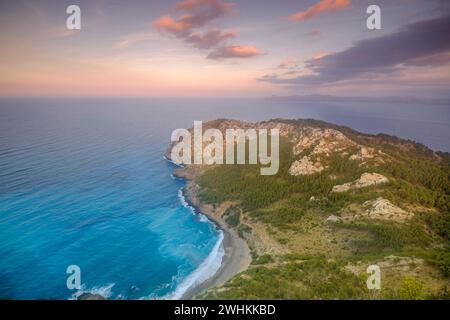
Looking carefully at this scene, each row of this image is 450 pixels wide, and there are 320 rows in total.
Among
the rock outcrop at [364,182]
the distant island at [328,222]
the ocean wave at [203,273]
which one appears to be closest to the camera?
the distant island at [328,222]

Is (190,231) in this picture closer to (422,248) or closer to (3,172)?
(422,248)

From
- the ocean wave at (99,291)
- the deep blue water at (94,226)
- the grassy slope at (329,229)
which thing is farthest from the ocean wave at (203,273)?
the ocean wave at (99,291)

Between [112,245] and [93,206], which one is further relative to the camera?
[93,206]

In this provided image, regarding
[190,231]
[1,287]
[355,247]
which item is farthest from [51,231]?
[355,247]

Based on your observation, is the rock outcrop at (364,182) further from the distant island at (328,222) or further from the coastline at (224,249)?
the coastline at (224,249)

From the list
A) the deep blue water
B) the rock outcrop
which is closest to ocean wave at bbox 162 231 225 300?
the deep blue water

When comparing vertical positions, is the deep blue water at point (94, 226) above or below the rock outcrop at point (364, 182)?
below
